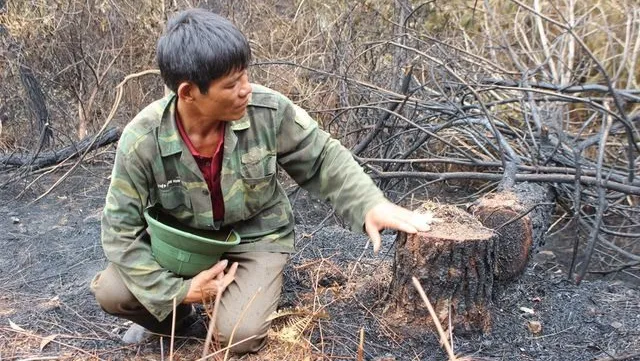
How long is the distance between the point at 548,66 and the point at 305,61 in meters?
2.14

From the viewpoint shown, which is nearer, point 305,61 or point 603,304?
point 603,304

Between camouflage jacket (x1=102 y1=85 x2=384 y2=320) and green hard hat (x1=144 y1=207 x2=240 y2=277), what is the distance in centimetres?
4

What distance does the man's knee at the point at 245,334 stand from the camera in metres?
2.25

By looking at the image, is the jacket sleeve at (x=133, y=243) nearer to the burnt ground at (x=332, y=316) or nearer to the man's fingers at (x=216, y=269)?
the man's fingers at (x=216, y=269)

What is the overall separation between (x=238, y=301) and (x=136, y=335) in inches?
18.1

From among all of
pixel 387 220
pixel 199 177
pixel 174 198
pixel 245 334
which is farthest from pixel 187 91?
pixel 245 334

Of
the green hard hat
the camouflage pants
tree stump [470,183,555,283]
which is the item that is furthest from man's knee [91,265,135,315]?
tree stump [470,183,555,283]

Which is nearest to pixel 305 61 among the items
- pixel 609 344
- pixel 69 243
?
pixel 69 243

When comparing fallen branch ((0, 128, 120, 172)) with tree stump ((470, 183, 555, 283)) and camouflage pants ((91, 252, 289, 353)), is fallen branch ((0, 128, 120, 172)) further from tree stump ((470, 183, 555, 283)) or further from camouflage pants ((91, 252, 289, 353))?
tree stump ((470, 183, 555, 283))

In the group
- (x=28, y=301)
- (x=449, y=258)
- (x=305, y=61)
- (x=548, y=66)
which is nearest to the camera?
(x=449, y=258)

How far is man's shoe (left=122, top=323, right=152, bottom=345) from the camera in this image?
244 cm

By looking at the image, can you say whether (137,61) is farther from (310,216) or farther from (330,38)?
(310,216)

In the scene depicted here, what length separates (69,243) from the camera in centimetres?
360

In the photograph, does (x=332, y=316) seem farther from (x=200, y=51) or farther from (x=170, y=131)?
(x=200, y=51)
